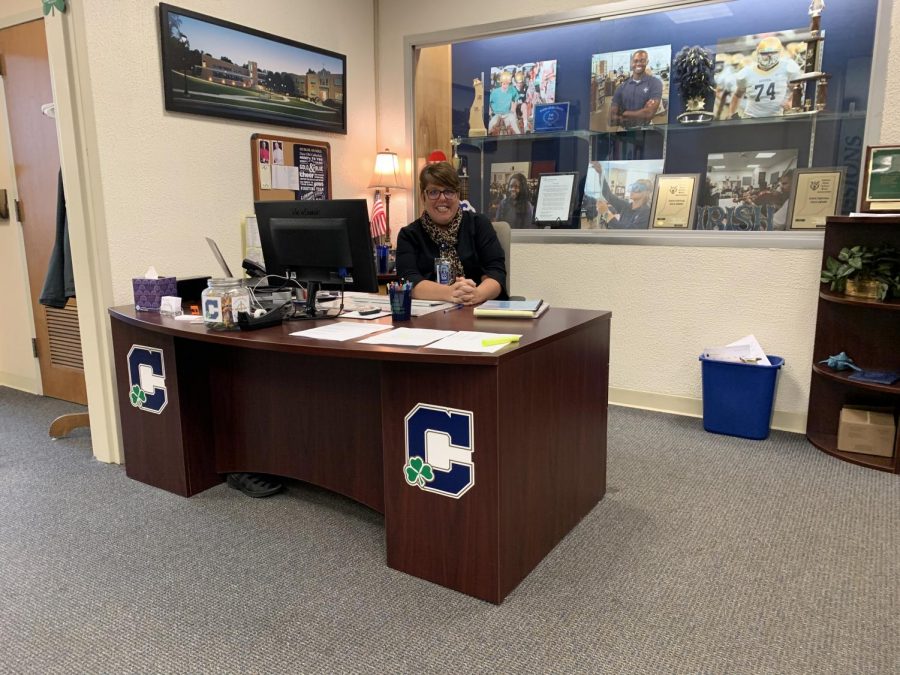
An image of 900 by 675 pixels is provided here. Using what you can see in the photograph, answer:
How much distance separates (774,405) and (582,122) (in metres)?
1.94

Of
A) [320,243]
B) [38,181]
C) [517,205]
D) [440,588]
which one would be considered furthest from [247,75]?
[440,588]

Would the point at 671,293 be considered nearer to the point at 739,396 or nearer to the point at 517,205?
the point at 739,396

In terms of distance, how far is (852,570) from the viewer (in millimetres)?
2014

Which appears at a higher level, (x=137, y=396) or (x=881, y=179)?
(x=881, y=179)

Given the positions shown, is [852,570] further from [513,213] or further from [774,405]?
[513,213]

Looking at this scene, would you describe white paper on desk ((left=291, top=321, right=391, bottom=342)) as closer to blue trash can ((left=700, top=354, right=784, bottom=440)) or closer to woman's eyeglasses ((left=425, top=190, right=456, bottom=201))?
woman's eyeglasses ((left=425, top=190, right=456, bottom=201))

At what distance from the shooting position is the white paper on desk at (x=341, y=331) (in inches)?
79.7

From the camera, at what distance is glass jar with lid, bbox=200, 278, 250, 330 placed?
2.19 meters

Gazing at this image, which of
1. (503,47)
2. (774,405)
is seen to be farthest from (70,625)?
(503,47)

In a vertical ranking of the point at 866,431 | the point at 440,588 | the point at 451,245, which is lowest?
the point at 440,588

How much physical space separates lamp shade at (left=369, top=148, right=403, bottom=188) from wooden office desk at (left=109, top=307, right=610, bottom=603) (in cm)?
206

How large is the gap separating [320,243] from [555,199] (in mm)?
2022

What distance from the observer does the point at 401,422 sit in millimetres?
1931

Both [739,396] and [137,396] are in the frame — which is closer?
[137,396]
